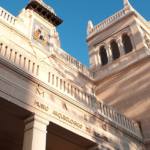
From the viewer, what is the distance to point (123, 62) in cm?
2053

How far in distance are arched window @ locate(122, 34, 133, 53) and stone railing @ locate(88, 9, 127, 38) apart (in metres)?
1.79

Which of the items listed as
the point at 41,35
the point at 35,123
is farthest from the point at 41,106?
the point at 41,35

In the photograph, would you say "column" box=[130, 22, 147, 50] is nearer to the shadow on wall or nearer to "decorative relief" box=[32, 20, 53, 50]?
the shadow on wall

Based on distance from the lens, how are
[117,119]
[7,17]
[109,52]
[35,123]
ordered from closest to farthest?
1. [35,123]
2. [117,119]
3. [7,17]
4. [109,52]

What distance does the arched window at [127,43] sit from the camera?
21803mm

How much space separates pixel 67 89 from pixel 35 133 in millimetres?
2738

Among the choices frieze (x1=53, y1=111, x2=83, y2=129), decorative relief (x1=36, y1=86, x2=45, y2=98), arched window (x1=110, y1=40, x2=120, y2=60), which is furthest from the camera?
arched window (x1=110, y1=40, x2=120, y2=60)

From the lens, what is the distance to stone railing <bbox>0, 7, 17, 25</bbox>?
1714cm

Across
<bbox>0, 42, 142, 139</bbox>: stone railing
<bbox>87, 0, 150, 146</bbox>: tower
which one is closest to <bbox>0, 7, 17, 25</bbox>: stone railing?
<bbox>87, 0, 150, 146</bbox>: tower

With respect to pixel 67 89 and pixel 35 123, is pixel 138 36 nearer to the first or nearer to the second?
pixel 67 89

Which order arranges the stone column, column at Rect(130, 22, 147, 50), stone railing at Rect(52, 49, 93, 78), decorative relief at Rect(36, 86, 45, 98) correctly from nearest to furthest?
decorative relief at Rect(36, 86, 45, 98) → stone railing at Rect(52, 49, 93, 78) → column at Rect(130, 22, 147, 50) → the stone column

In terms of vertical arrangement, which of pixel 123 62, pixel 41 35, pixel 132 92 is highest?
pixel 41 35

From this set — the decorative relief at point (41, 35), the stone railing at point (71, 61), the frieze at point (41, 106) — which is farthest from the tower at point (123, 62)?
the frieze at point (41, 106)

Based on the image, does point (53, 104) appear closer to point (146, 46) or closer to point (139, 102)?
point (139, 102)
